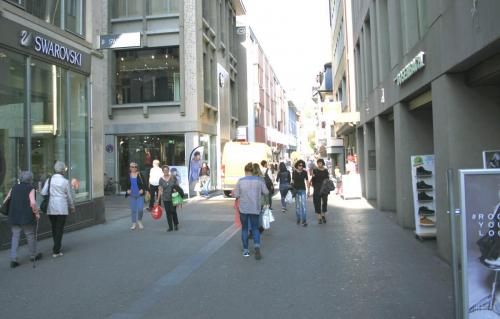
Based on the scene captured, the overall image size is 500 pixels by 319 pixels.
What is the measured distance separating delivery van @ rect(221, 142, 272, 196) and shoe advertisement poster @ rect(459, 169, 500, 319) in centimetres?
1782

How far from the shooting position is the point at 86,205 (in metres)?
12.8

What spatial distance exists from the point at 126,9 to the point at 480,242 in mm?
24032

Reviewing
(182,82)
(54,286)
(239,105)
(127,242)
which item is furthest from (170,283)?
(239,105)

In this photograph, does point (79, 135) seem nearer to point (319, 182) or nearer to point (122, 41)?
point (122, 41)

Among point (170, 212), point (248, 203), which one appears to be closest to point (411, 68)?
point (248, 203)

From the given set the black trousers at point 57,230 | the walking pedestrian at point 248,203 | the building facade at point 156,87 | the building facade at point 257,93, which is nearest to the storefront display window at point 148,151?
the building facade at point 156,87

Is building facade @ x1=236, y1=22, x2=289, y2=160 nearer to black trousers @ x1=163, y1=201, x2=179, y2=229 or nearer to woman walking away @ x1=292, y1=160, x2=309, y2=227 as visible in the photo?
woman walking away @ x1=292, y1=160, x2=309, y2=227

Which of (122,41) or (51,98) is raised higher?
(122,41)

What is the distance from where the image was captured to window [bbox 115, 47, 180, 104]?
24781mm

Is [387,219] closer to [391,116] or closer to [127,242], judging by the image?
[391,116]

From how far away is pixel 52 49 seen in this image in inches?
452

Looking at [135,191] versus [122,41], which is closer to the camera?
[135,191]

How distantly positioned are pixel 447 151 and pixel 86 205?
906cm

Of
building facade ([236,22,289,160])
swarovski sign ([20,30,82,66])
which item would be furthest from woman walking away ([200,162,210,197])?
building facade ([236,22,289,160])
